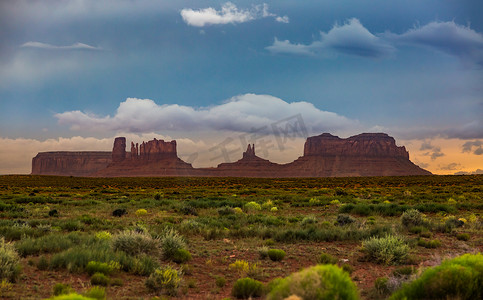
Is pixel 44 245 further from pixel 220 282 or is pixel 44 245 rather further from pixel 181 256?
pixel 220 282

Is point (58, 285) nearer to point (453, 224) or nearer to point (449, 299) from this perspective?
point (449, 299)

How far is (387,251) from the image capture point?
9.82m

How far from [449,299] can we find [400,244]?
5.97 meters

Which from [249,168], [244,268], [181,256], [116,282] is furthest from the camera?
[249,168]

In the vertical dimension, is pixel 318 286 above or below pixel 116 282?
above

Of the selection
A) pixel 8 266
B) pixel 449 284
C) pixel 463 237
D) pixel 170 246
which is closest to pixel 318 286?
pixel 449 284

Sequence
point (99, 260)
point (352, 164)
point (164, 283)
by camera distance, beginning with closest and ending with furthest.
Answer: point (164, 283) → point (99, 260) → point (352, 164)

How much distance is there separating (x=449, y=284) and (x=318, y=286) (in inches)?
87.1

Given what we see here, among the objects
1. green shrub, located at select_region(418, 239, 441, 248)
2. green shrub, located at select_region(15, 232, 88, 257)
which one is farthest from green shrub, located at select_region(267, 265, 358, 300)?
green shrub, located at select_region(418, 239, 441, 248)

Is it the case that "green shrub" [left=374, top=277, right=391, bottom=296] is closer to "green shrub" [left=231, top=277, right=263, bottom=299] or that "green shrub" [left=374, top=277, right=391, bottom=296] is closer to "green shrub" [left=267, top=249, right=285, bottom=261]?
"green shrub" [left=231, top=277, right=263, bottom=299]

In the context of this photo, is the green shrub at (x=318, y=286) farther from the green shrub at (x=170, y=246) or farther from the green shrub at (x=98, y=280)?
the green shrub at (x=170, y=246)

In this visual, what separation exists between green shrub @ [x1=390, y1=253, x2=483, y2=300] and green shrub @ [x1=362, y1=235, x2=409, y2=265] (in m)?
4.65

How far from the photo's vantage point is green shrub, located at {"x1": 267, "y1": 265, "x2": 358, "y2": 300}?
406 cm

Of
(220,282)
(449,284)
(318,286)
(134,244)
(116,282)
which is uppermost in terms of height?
(318,286)
